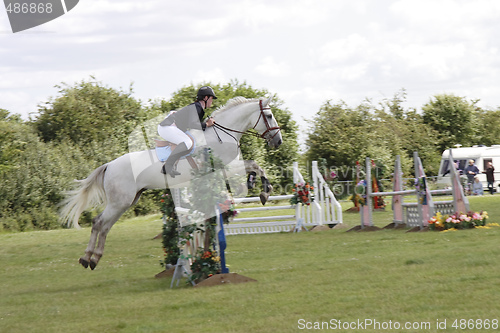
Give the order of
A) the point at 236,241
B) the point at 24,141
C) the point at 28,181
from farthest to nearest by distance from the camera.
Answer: the point at 24,141 → the point at 28,181 → the point at 236,241

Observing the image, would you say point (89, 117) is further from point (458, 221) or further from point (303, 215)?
point (458, 221)

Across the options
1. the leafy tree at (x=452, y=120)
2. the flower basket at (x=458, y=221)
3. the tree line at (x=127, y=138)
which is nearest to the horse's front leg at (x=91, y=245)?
the flower basket at (x=458, y=221)

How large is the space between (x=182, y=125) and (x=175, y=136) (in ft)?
0.50

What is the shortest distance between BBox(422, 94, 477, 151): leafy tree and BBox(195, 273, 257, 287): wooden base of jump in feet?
92.7

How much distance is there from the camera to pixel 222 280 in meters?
6.38

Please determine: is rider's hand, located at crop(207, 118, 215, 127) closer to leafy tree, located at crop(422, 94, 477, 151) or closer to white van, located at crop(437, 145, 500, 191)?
white van, located at crop(437, 145, 500, 191)

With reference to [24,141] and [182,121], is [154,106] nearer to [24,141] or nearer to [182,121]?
[24,141]

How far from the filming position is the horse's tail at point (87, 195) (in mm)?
8070

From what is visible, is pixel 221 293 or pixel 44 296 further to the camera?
pixel 44 296

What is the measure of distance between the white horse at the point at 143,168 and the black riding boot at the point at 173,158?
221 millimetres

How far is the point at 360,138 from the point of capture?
26.1m

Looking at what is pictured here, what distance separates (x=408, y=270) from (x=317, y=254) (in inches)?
91.7

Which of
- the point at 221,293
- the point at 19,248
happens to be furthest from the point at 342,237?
the point at 19,248

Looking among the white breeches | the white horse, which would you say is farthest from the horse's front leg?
the white breeches
